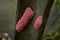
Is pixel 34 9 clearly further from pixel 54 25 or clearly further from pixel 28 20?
pixel 54 25

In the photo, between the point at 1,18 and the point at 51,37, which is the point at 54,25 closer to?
the point at 51,37

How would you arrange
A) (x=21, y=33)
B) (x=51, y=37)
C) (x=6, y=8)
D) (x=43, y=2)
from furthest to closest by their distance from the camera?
(x=6, y=8) < (x=51, y=37) < (x=21, y=33) < (x=43, y=2)

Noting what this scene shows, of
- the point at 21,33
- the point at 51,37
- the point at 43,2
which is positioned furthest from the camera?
the point at 51,37

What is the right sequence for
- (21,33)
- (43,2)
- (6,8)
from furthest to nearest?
1. (6,8)
2. (21,33)
3. (43,2)

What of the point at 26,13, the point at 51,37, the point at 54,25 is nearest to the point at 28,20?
the point at 26,13

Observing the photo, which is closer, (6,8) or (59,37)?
(59,37)

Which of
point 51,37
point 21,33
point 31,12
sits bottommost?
point 51,37

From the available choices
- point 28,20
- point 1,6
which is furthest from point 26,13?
point 1,6

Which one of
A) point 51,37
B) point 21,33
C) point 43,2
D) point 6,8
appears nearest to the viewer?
point 43,2

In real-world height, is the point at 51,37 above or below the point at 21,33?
below
